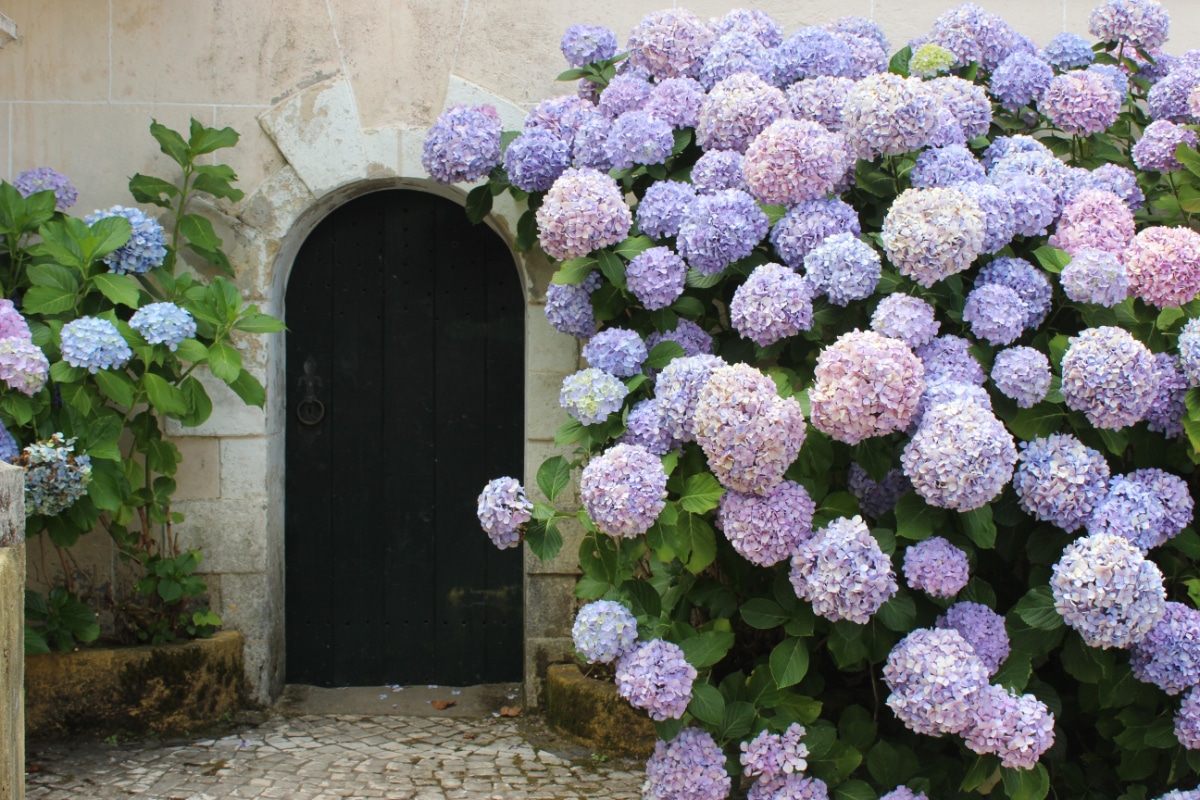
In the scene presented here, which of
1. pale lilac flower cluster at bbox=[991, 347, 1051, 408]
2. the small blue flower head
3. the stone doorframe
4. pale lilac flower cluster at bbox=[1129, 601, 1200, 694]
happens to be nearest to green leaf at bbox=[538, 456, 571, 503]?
pale lilac flower cluster at bbox=[991, 347, 1051, 408]

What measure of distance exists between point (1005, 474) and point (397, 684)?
119 inches

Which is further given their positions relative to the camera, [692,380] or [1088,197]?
[1088,197]

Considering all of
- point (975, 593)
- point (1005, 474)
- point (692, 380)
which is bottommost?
point (975, 593)

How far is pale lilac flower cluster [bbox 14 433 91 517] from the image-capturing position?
132 inches

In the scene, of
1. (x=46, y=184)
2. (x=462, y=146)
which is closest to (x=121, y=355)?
(x=46, y=184)

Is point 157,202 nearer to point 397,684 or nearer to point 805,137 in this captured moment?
point 397,684

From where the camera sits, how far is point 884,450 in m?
2.71

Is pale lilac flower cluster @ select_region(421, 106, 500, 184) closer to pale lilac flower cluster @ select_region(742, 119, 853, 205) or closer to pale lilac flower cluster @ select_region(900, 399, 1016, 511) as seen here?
pale lilac flower cluster @ select_region(742, 119, 853, 205)

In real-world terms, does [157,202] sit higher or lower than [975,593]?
higher

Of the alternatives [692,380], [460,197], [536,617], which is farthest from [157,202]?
[692,380]

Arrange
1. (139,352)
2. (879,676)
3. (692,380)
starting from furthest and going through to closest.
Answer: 1. (139,352)
2. (879,676)
3. (692,380)

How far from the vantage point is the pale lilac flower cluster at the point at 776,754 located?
8.77 feet

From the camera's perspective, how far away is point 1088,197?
3.05 m

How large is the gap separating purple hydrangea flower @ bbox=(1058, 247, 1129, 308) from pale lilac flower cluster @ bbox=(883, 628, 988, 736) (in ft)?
3.11
